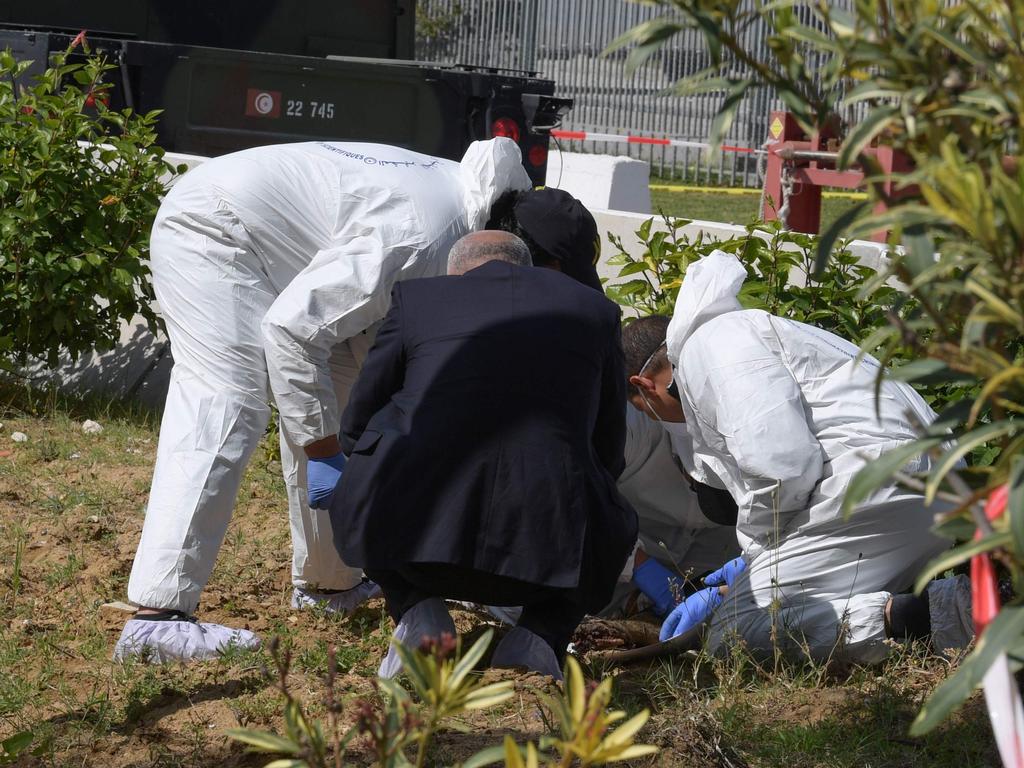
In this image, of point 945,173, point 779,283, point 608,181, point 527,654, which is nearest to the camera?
point 945,173

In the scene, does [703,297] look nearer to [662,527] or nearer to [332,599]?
[662,527]

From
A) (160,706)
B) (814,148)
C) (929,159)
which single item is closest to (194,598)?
(160,706)

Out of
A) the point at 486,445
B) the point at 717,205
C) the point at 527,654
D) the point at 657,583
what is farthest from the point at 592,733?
the point at 717,205

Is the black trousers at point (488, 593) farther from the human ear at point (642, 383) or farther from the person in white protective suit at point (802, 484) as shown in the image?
the human ear at point (642, 383)

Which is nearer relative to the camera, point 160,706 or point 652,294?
point 160,706

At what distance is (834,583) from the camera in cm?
325

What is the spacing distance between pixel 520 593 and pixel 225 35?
587 centimetres

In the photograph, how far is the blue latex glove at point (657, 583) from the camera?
12.2 feet

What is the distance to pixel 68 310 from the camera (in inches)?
205

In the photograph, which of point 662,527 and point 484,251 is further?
point 662,527

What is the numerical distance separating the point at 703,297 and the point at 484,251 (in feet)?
1.85

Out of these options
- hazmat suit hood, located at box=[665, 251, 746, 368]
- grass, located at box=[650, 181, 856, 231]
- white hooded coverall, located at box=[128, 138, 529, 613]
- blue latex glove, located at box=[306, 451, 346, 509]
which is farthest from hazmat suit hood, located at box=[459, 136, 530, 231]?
grass, located at box=[650, 181, 856, 231]

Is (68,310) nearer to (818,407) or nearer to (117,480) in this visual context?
(117,480)

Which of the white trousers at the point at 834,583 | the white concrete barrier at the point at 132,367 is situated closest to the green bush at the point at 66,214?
the white concrete barrier at the point at 132,367
